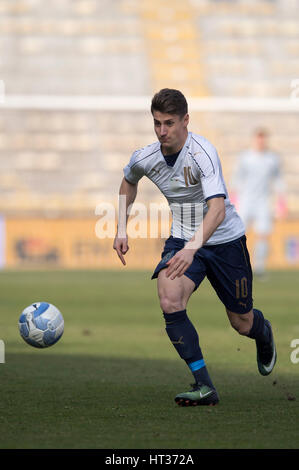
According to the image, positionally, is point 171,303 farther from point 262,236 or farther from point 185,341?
point 262,236

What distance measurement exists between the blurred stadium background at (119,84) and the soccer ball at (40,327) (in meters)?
18.1

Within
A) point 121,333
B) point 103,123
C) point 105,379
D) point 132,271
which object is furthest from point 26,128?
point 105,379

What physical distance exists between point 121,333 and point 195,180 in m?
4.52

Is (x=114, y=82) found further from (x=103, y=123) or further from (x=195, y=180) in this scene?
(x=195, y=180)

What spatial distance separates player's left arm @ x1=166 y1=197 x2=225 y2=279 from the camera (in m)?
4.81

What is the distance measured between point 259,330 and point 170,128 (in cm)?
156

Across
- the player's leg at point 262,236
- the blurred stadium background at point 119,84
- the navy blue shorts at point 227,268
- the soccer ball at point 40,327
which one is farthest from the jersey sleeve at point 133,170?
the blurred stadium background at point 119,84

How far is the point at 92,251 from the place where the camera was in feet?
74.3

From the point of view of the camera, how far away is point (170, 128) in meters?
5.18

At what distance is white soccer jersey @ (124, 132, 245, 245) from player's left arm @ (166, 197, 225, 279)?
0.23ft

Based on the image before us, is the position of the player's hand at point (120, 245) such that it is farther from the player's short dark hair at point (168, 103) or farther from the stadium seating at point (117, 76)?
the stadium seating at point (117, 76)

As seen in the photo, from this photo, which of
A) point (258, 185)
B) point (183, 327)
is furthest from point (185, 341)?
point (258, 185)

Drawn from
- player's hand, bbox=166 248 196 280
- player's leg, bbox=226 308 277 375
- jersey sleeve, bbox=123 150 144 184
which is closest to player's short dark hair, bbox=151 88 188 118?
jersey sleeve, bbox=123 150 144 184

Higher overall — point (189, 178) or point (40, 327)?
point (189, 178)
